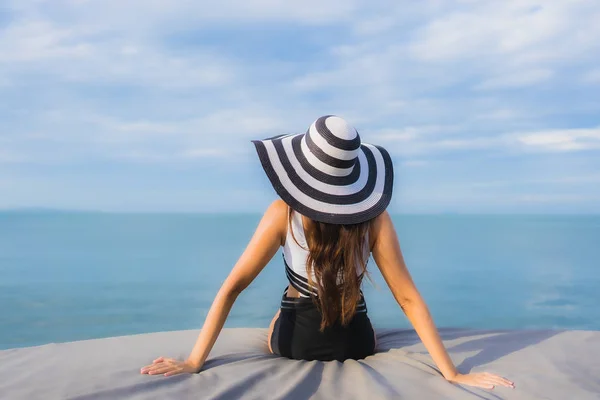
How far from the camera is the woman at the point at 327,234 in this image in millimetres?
1947

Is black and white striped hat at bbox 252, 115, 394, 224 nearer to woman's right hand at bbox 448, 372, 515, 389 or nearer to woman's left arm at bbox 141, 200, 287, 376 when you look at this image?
woman's left arm at bbox 141, 200, 287, 376

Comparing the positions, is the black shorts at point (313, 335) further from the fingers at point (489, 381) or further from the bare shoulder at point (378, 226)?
the fingers at point (489, 381)

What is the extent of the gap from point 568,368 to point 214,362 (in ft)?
4.27

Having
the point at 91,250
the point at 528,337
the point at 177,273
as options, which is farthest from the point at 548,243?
the point at 528,337

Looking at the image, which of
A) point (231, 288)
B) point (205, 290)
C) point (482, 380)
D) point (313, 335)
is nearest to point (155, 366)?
point (231, 288)

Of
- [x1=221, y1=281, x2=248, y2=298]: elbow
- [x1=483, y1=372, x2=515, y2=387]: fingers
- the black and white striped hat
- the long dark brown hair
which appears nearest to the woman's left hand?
[x1=221, y1=281, x2=248, y2=298]: elbow

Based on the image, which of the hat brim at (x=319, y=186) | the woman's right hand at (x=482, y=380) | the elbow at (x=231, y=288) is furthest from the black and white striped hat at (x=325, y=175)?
the woman's right hand at (x=482, y=380)

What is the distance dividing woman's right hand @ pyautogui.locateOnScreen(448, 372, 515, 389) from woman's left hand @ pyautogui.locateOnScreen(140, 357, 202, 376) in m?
0.89

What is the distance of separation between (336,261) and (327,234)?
0.33 feet

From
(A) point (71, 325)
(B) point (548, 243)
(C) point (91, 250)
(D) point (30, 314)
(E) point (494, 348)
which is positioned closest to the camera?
(E) point (494, 348)

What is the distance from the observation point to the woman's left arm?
1.97 metres

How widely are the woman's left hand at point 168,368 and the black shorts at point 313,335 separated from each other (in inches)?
14.9

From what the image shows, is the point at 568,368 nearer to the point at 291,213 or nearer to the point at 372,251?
the point at 372,251

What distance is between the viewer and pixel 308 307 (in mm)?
2174
